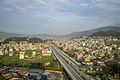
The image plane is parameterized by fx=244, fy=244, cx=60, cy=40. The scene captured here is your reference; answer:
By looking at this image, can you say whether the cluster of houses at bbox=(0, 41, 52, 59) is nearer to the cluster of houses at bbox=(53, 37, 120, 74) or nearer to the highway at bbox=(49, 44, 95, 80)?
the cluster of houses at bbox=(53, 37, 120, 74)

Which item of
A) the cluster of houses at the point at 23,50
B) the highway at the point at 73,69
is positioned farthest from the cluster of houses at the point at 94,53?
the cluster of houses at the point at 23,50

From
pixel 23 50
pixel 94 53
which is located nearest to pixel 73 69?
pixel 94 53

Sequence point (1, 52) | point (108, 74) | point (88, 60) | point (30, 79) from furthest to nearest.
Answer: point (1, 52)
point (88, 60)
point (108, 74)
point (30, 79)

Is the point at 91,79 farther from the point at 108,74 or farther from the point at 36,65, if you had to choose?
the point at 36,65

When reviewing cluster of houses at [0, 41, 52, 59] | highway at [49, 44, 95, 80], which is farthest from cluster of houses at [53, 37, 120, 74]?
cluster of houses at [0, 41, 52, 59]

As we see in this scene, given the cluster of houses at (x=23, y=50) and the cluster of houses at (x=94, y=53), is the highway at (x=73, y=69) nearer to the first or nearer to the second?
the cluster of houses at (x=94, y=53)

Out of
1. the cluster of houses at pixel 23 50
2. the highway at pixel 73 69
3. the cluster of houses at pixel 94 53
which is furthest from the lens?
the cluster of houses at pixel 23 50

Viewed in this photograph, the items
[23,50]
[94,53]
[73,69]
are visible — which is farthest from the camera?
[23,50]

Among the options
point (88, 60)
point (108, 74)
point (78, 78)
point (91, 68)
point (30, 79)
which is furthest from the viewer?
point (88, 60)

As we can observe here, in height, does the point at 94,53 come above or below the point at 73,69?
above

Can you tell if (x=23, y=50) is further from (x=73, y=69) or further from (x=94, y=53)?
(x=73, y=69)

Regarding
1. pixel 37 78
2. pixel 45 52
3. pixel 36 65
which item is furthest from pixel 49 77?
pixel 45 52
